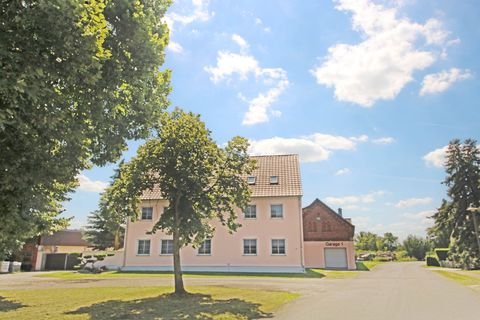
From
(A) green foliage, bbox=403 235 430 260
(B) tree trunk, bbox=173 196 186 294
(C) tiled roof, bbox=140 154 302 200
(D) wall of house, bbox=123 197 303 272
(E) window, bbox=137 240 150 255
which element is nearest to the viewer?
(B) tree trunk, bbox=173 196 186 294

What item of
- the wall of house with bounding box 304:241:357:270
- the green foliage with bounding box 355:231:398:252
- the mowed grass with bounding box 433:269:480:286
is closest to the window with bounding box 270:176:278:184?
the wall of house with bounding box 304:241:357:270

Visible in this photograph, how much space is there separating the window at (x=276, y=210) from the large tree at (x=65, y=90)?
79.7ft

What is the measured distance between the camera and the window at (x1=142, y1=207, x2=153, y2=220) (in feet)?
122

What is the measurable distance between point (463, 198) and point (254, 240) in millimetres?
22629

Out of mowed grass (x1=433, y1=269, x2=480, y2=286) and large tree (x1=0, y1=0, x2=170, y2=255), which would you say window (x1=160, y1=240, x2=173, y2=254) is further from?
large tree (x1=0, y1=0, x2=170, y2=255)

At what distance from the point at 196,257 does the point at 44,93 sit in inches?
1186

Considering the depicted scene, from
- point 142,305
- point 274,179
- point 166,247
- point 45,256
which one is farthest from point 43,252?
point 142,305

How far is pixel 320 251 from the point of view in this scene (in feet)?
138

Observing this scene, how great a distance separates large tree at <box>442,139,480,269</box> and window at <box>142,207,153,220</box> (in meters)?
30.8

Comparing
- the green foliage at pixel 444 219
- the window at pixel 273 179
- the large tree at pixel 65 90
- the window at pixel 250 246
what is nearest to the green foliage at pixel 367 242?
the green foliage at pixel 444 219

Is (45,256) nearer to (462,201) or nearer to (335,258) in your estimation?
(335,258)

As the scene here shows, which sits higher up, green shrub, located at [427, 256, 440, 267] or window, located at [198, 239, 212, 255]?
window, located at [198, 239, 212, 255]

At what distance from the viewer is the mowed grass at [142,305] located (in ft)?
36.3

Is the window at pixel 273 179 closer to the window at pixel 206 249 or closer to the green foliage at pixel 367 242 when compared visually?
the window at pixel 206 249
